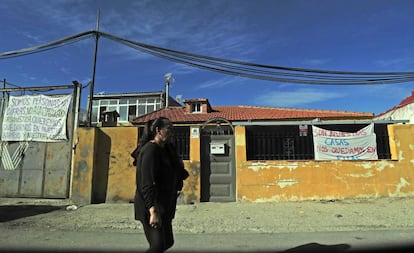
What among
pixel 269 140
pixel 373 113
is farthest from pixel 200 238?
pixel 373 113

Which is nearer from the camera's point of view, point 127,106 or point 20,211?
point 20,211

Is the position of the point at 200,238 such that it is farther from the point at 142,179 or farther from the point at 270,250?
the point at 142,179

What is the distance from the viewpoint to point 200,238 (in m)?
5.65

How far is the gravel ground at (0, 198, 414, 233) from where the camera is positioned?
6500mm

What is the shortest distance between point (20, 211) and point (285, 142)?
7.55 m

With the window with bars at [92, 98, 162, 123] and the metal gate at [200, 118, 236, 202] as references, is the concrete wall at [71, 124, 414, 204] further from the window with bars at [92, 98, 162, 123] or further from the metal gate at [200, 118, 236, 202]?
the window with bars at [92, 98, 162, 123]

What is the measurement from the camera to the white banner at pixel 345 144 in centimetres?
962

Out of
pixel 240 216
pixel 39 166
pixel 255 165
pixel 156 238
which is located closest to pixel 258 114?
pixel 255 165

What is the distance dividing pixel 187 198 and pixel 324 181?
3974 mm

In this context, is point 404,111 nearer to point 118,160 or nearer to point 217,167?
point 217,167

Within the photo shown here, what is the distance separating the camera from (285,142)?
986 centimetres

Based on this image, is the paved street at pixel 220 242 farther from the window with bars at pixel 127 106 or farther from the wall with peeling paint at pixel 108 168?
the window with bars at pixel 127 106

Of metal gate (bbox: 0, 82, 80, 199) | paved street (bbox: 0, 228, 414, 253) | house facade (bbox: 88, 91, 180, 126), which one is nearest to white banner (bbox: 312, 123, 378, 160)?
paved street (bbox: 0, 228, 414, 253)

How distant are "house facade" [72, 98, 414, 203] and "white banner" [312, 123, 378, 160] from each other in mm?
182
